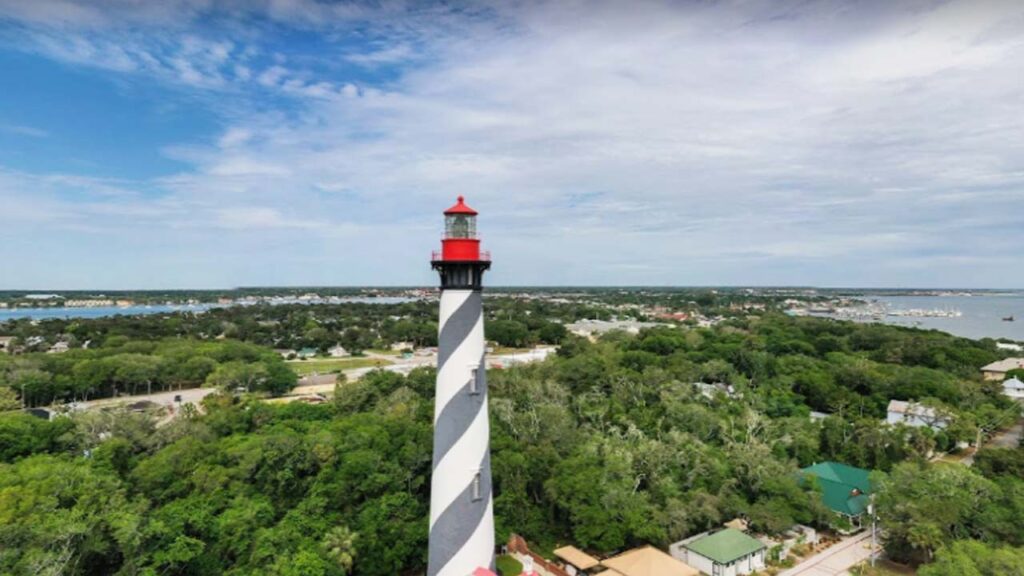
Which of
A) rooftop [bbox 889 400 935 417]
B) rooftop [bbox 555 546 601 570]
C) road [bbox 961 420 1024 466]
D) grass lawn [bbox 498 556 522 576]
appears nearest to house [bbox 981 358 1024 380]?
road [bbox 961 420 1024 466]

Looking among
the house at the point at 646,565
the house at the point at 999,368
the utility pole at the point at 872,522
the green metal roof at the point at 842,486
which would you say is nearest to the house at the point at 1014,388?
the house at the point at 999,368

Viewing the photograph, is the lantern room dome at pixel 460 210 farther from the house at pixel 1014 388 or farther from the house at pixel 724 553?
the house at pixel 1014 388

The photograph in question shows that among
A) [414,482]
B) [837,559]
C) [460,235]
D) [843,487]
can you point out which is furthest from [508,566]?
[843,487]

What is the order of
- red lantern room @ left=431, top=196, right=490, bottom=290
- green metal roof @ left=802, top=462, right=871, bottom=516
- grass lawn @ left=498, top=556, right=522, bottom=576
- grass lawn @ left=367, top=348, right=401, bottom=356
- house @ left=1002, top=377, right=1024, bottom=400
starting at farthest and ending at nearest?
grass lawn @ left=367, top=348, right=401, bottom=356 < house @ left=1002, top=377, right=1024, bottom=400 < green metal roof @ left=802, top=462, right=871, bottom=516 < grass lawn @ left=498, top=556, right=522, bottom=576 < red lantern room @ left=431, top=196, right=490, bottom=290

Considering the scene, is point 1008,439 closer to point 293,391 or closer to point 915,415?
point 915,415

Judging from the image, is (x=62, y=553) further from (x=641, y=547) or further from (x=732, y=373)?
(x=732, y=373)

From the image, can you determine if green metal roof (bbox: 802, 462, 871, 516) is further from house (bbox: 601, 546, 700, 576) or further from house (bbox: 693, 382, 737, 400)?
house (bbox: 693, 382, 737, 400)
